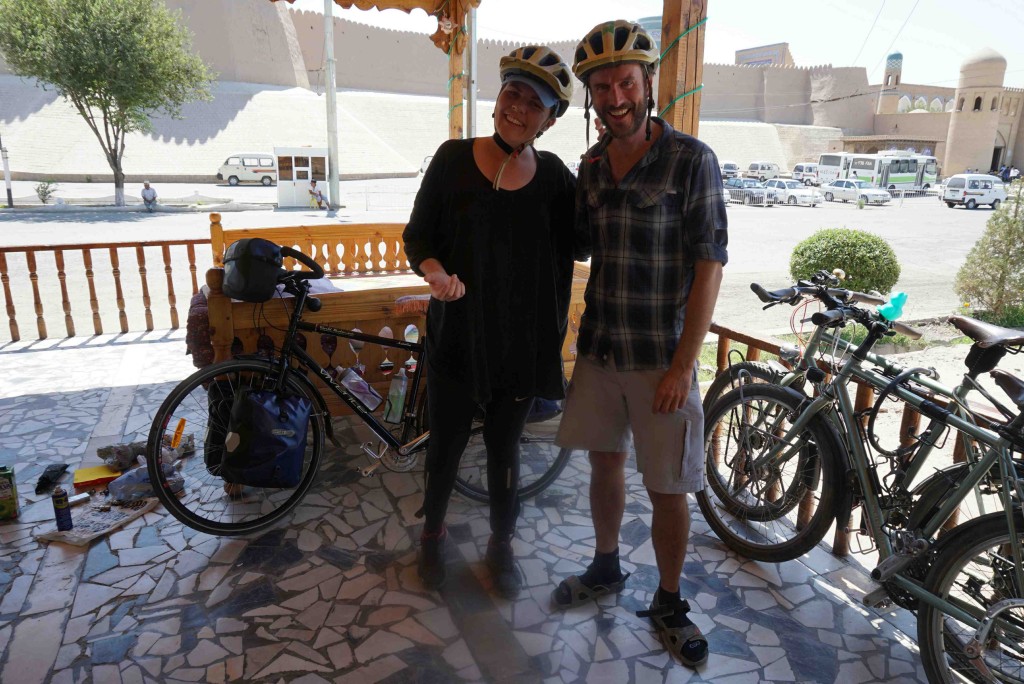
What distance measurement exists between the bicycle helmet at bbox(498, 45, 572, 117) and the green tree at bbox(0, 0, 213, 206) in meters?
22.9

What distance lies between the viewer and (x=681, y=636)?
2330mm

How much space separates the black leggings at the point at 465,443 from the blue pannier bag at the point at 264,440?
701 millimetres

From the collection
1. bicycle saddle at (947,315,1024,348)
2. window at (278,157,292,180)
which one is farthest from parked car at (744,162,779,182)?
bicycle saddle at (947,315,1024,348)

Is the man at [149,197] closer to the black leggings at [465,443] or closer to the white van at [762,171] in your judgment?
the black leggings at [465,443]

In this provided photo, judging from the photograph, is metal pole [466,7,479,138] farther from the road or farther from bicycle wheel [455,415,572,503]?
bicycle wheel [455,415,572,503]

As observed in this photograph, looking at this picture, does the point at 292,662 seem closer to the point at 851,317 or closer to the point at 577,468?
the point at 577,468

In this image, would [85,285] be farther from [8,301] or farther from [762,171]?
[762,171]

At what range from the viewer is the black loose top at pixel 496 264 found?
2213mm

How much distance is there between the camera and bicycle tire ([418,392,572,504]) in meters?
3.33

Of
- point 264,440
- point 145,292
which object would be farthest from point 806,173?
point 264,440

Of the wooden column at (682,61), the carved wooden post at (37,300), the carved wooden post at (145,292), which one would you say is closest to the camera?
the wooden column at (682,61)

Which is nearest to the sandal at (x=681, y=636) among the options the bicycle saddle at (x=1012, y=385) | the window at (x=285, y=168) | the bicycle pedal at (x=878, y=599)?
the bicycle pedal at (x=878, y=599)

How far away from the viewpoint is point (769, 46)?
236 feet

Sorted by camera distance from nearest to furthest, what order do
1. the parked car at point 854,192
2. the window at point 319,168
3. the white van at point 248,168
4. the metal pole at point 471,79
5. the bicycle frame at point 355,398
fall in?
the bicycle frame at point 355,398 < the metal pole at point 471,79 < the window at point 319,168 < the white van at point 248,168 < the parked car at point 854,192
